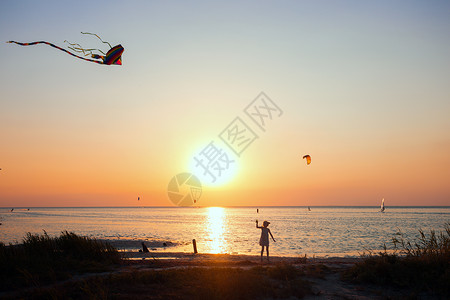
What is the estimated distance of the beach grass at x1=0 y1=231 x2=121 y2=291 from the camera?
13039 millimetres

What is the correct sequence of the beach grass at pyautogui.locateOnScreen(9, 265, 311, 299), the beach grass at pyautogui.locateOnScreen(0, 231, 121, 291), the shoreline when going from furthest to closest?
the shoreline < the beach grass at pyautogui.locateOnScreen(0, 231, 121, 291) < the beach grass at pyautogui.locateOnScreen(9, 265, 311, 299)

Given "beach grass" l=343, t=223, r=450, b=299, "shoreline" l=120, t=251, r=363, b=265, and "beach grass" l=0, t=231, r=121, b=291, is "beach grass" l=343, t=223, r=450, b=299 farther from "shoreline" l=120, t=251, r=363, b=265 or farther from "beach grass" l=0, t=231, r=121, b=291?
"beach grass" l=0, t=231, r=121, b=291

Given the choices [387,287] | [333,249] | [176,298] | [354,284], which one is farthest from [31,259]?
[333,249]

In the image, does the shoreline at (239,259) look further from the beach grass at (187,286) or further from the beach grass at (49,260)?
the beach grass at (187,286)

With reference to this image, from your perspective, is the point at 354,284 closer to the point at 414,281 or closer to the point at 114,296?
the point at 414,281

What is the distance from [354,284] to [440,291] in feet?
9.37

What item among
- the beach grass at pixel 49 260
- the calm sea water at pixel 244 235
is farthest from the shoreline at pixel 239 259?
the calm sea water at pixel 244 235

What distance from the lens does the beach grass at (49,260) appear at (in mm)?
13039

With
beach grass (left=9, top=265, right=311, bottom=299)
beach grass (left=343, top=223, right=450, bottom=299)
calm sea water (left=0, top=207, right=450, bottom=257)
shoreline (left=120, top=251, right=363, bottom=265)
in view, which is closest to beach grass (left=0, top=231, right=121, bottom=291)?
beach grass (left=9, top=265, right=311, bottom=299)

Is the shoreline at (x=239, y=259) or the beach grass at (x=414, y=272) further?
the shoreline at (x=239, y=259)

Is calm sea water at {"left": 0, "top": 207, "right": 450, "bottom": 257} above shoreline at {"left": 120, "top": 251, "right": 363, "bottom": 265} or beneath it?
beneath

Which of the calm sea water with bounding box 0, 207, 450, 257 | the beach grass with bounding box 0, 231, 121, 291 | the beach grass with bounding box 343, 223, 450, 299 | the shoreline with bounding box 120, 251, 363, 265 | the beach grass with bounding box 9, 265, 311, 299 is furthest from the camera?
the calm sea water with bounding box 0, 207, 450, 257

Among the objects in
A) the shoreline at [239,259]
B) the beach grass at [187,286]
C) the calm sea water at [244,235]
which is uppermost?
the beach grass at [187,286]

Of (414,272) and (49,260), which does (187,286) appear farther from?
(414,272)
